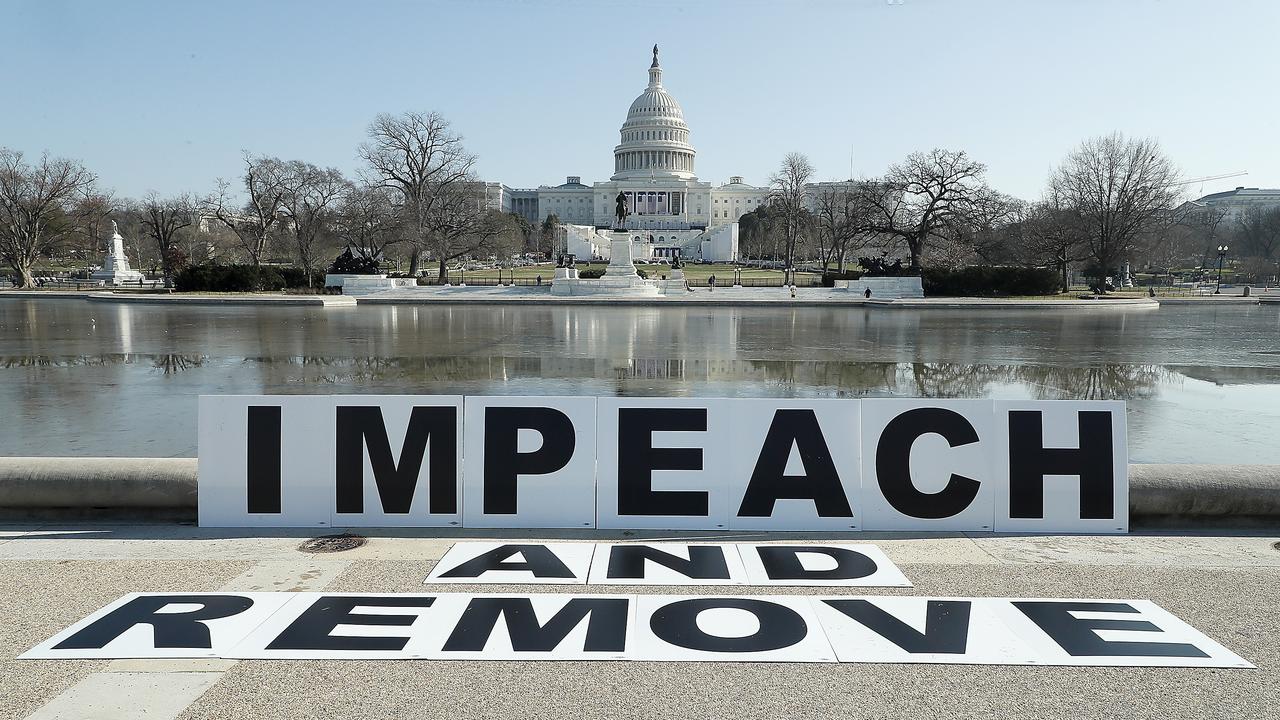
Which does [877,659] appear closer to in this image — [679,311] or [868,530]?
[868,530]

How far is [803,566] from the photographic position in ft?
18.1

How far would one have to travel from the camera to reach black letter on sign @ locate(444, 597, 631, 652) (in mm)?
4281

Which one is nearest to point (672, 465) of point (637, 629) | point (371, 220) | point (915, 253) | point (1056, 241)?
point (637, 629)

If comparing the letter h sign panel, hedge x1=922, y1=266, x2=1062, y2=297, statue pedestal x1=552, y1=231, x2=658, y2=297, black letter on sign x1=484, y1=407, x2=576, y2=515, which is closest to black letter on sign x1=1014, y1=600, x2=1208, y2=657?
the letter h sign panel

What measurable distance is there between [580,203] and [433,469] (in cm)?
18481

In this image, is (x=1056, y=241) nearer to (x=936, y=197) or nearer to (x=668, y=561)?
(x=936, y=197)

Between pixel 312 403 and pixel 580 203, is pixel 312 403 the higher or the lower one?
the lower one

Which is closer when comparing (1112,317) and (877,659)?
(877,659)

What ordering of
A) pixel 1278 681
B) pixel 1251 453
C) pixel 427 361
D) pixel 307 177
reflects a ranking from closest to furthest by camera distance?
pixel 1278 681 → pixel 1251 453 → pixel 427 361 → pixel 307 177

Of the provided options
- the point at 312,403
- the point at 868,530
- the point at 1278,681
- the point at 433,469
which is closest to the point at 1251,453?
the point at 868,530

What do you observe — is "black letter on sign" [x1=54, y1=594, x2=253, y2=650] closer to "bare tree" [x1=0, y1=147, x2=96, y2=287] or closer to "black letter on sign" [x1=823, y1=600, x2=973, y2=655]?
"black letter on sign" [x1=823, y1=600, x2=973, y2=655]

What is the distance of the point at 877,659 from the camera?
4145 mm

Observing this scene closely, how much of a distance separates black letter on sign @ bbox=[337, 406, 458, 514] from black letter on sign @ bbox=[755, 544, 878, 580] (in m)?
2.48

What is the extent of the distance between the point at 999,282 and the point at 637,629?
53246 millimetres
